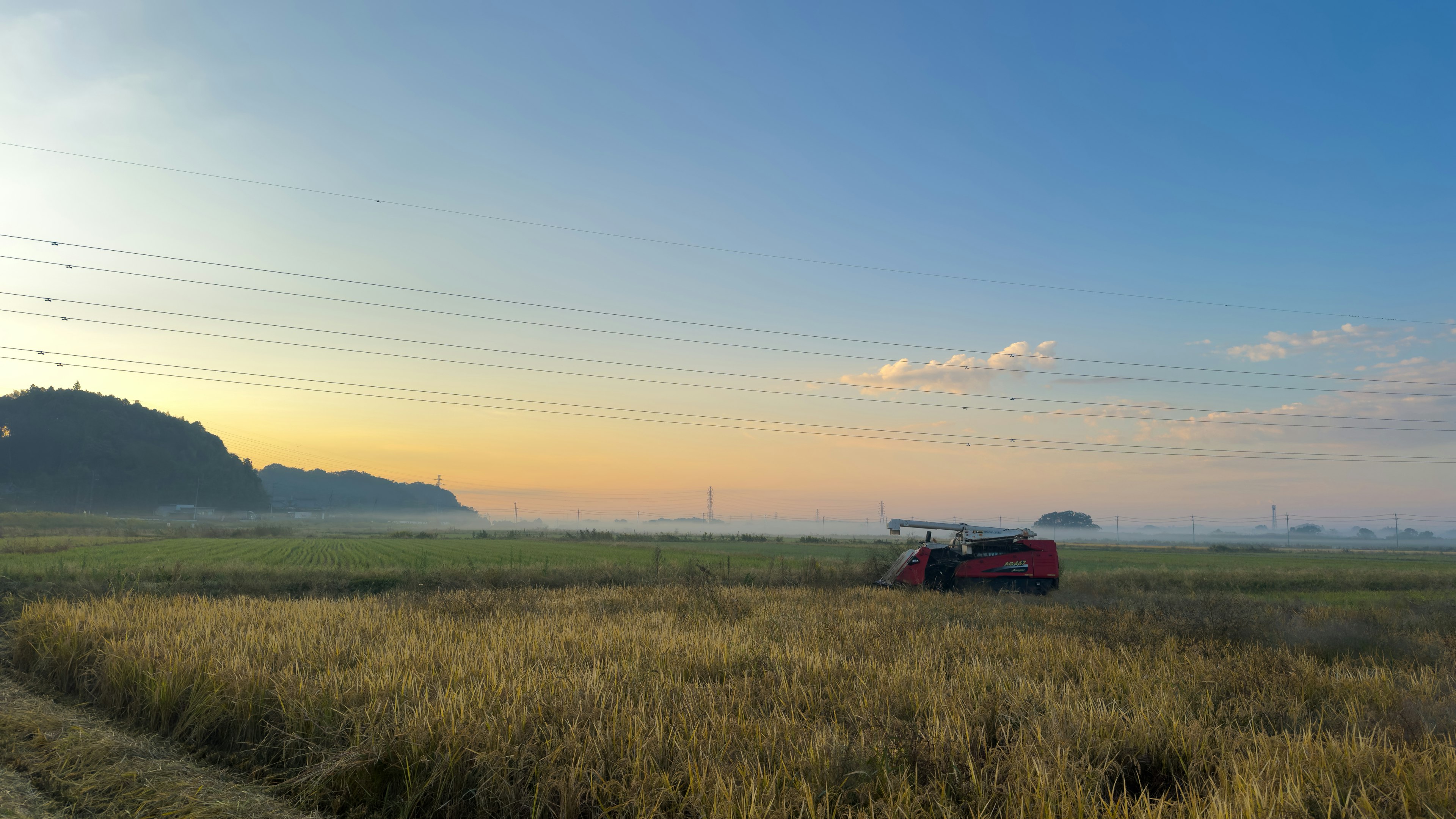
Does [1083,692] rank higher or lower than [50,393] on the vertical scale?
lower

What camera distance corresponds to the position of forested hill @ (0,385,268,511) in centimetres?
15275

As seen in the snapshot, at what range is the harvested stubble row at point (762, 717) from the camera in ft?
15.9

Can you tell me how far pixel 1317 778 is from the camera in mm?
4992

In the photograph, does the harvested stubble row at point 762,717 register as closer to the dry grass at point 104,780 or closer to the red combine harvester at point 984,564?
the dry grass at point 104,780

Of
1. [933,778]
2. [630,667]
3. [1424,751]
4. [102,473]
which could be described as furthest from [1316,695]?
[102,473]

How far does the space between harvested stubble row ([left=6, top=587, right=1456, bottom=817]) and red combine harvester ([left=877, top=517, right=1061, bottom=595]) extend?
427 inches

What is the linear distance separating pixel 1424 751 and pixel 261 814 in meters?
9.50

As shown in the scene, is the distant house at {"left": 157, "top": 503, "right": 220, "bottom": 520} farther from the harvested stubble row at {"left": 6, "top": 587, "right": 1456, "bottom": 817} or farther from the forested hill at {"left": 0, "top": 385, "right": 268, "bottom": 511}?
the harvested stubble row at {"left": 6, "top": 587, "right": 1456, "bottom": 817}

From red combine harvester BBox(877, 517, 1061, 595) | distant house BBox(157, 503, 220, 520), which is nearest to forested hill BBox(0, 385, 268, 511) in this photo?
distant house BBox(157, 503, 220, 520)

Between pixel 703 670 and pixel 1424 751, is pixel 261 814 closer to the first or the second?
pixel 703 670

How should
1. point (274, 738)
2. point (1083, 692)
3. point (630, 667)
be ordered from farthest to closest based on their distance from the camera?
1. point (630, 667)
2. point (1083, 692)
3. point (274, 738)

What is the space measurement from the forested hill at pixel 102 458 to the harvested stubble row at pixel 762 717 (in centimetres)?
18783

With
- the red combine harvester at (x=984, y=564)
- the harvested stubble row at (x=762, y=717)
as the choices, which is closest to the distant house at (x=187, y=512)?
the red combine harvester at (x=984, y=564)

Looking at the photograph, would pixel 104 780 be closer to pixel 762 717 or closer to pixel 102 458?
pixel 762 717
